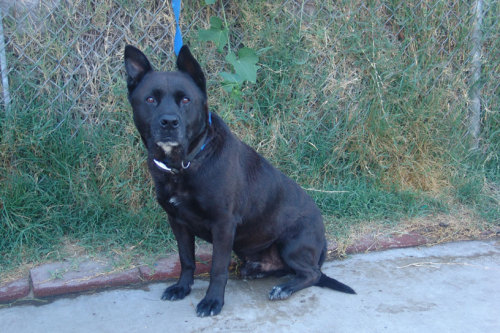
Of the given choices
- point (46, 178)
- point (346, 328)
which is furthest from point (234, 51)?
point (346, 328)

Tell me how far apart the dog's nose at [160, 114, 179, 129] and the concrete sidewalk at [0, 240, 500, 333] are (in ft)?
3.30

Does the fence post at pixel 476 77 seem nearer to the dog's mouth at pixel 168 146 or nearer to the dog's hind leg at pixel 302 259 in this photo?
the dog's hind leg at pixel 302 259

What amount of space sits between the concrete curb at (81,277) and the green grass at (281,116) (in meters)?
0.18

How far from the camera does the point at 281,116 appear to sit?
3.87 meters

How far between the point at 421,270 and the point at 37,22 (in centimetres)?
308

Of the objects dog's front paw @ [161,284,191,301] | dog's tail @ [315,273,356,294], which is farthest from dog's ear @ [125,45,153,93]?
dog's tail @ [315,273,356,294]

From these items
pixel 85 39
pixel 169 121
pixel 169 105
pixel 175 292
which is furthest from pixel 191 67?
pixel 85 39

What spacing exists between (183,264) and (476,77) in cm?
325

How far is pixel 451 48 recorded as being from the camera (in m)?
4.37

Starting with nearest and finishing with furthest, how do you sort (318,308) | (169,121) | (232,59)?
(169,121)
(318,308)
(232,59)

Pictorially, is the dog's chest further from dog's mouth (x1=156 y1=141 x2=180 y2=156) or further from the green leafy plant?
the green leafy plant

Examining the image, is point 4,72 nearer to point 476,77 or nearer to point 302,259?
point 302,259

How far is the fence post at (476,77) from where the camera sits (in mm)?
4334

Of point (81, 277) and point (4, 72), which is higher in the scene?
point (4, 72)
